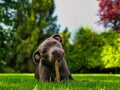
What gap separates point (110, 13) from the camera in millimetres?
36031

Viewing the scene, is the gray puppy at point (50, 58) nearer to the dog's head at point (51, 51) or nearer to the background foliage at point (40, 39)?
the dog's head at point (51, 51)

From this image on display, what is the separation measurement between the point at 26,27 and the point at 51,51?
3621 cm

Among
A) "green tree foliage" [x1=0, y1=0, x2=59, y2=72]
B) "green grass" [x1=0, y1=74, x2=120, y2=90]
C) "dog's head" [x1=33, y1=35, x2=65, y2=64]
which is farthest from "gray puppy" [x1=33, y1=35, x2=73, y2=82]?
"green tree foliage" [x1=0, y1=0, x2=59, y2=72]

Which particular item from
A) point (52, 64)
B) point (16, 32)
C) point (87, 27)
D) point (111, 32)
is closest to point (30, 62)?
point (16, 32)

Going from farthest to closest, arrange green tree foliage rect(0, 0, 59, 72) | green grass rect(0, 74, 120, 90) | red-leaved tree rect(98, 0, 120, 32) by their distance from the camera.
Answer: green tree foliage rect(0, 0, 59, 72)
red-leaved tree rect(98, 0, 120, 32)
green grass rect(0, 74, 120, 90)

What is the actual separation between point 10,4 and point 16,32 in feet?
16.7

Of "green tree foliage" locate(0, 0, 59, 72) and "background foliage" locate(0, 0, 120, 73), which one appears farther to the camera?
"green tree foliage" locate(0, 0, 59, 72)

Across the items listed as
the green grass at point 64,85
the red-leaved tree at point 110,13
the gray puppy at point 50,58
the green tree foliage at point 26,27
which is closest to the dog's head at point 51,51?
the gray puppy at point 50,58

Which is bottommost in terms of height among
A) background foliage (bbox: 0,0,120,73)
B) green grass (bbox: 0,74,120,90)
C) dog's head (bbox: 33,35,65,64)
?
background foliage (bbox: 0,0,120,73)

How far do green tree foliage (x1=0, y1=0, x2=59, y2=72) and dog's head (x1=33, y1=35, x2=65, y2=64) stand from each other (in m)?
30.4

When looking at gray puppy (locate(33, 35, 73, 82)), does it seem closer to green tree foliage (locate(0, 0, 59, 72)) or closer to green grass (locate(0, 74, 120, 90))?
green grass (locate(0, 74, 120, 90))

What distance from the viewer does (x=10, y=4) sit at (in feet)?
130

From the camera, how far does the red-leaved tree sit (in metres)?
36.0

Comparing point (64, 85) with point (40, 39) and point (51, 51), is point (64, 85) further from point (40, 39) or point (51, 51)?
point (40, 39)
